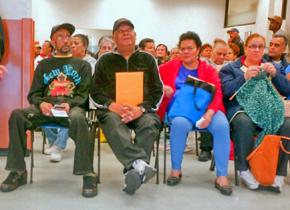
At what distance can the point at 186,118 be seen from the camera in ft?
9.20

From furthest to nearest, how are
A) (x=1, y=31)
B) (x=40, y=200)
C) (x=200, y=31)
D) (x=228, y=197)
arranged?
1. (x=200, y=31)
2. (x=1, y=31)
3. (x=228, y=197)
4. (x=40, y=200)

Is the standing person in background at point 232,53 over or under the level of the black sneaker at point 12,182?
over

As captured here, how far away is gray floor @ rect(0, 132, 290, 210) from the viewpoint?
2361mm

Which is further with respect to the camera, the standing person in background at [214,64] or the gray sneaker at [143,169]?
the standing person in background at [214,64]

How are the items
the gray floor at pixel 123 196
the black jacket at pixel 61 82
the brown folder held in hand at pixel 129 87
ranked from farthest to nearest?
the black jacket at pixel 61 82 → the brown folder held in hand at pixel 129 87 → the gray floor at pixel 123 196

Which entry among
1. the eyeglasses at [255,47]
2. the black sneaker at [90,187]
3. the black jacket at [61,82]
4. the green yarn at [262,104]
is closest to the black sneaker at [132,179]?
the black sneaker at [90,187]

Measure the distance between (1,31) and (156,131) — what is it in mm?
1647

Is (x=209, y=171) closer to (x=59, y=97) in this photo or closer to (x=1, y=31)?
(x=59, y=97)

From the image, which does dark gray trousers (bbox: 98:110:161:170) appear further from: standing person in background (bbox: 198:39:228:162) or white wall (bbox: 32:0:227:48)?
white wall (bbox: 32:0:227:48)

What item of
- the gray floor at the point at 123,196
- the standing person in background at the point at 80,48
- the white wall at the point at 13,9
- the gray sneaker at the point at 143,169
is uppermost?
the white wall at the point at 13,9

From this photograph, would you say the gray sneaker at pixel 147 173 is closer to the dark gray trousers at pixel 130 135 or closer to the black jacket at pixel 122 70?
the dark gray trousers at pixel 130 135

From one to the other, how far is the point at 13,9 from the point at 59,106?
3.87 ft

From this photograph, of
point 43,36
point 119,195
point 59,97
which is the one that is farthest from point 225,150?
point 43,36

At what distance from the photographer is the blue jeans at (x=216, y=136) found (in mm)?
2725
